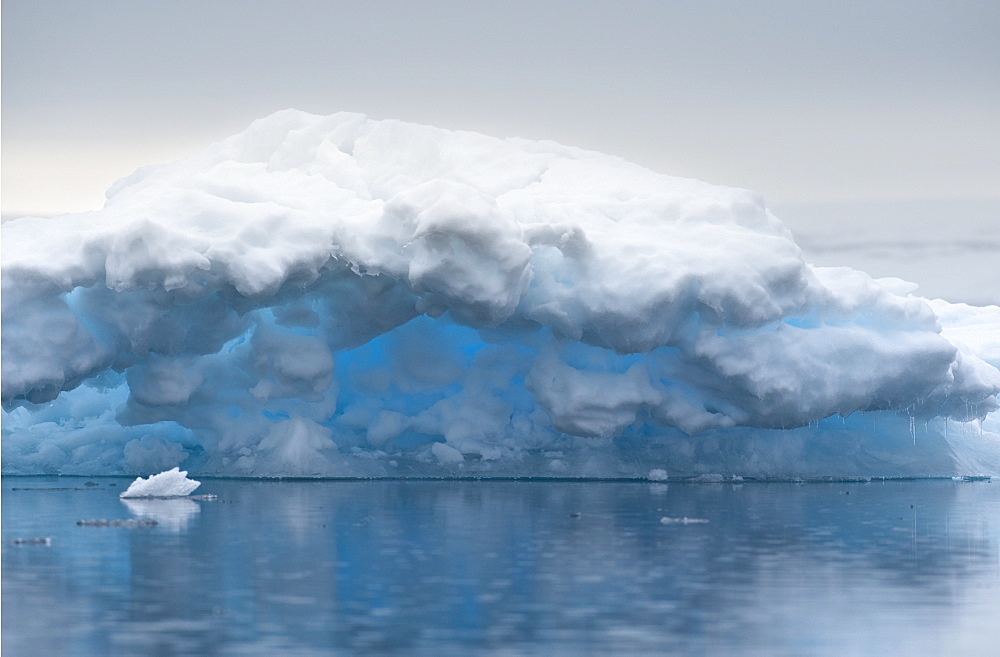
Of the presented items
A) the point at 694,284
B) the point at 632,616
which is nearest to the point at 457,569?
the point at 632,616

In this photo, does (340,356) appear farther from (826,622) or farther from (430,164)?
(826,622)

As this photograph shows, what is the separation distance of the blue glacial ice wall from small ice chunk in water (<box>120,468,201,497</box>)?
9.86 feet

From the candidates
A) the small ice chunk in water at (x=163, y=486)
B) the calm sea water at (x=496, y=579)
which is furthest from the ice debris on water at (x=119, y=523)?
the small ice chunk in water at (x=163, y=486)

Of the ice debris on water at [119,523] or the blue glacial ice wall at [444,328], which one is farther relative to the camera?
the blue glacial ice wall at [444,328]

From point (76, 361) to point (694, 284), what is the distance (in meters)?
10.1

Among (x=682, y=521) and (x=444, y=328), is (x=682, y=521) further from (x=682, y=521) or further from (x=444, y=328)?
(x=444, y=328)

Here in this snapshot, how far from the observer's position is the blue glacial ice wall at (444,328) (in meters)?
21.5

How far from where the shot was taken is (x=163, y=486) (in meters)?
19.4

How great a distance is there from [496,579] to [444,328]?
15.6 metres

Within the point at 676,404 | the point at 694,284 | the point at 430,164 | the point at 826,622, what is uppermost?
the point at 430,164

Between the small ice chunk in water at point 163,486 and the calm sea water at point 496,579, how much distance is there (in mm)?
870

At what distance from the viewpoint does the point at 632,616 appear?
899cm

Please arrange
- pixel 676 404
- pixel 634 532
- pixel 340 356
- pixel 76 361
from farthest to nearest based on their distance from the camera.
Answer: pixel 340 356, pixel 676 404, pixel 76 361, pixel 634 532

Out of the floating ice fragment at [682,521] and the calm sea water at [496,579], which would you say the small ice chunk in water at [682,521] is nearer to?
the floating ice fragment at [682,521]
